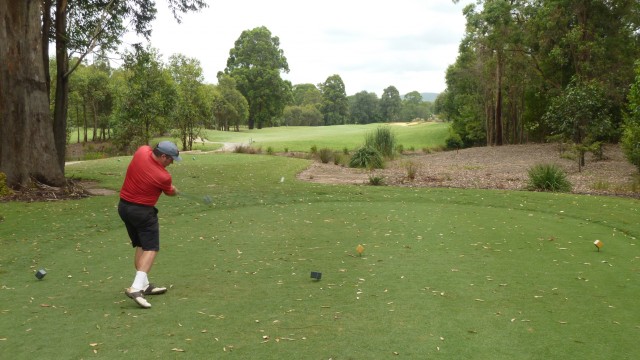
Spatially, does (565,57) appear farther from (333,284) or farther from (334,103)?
(334,103)

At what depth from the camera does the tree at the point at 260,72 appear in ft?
249

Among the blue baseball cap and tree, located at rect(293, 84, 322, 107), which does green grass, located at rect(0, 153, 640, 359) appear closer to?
the blue baseball cap

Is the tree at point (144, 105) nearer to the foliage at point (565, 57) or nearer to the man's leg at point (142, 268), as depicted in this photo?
the foliage at point (565, 57)

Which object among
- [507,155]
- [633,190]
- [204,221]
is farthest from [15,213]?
[507,155]

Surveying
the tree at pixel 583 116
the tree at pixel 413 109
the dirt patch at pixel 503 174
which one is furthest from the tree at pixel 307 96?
the tree at pixel 583 116

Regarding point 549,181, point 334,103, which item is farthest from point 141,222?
point 334,103

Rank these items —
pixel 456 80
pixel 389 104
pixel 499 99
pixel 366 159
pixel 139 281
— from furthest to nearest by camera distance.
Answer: pixel 389 104 → pixel 456 80 → pixel 499 99 → pixel 366 159 → pixel 139 281

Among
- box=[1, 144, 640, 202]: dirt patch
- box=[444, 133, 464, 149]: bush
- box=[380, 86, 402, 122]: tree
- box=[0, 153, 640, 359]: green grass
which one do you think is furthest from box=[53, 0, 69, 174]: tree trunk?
box=[380, 86, 402, 122]: tree

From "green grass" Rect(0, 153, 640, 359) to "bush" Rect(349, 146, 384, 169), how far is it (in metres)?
12.5

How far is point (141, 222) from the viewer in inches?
220

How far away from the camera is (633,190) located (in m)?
14.2

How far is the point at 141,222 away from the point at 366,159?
1956 centimetres

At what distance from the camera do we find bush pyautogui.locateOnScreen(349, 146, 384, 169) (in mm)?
24239

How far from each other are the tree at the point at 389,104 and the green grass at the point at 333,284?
10664cm
